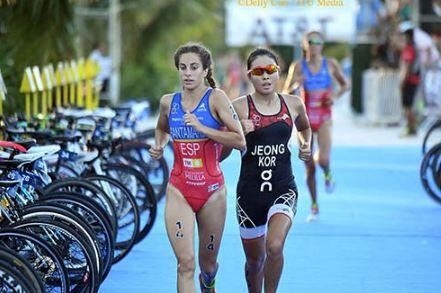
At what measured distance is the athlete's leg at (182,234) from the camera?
6.94 m

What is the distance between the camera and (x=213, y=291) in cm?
744

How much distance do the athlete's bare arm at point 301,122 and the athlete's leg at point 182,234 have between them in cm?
103

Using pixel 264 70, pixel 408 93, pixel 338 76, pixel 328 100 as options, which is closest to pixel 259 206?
pixel 264 70

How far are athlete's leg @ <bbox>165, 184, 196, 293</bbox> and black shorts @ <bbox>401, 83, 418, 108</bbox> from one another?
15173 mm

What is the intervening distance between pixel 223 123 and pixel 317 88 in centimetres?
556

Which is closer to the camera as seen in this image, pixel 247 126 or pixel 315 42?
pixel 247 126

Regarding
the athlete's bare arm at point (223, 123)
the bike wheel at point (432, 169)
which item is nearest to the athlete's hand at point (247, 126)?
the athlete's bare arm at point (223, 123)

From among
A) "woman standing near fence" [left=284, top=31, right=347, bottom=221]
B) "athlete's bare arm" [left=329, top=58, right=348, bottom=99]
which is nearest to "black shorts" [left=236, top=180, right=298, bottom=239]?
"woman standing near fence" [left=284, top=31, right=347, bottom=221]

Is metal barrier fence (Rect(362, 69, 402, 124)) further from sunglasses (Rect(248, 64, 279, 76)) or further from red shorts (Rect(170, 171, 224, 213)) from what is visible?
red shorts (Rect(170, 171, 224, 213))

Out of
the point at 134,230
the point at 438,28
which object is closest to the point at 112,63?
the point at 438,28

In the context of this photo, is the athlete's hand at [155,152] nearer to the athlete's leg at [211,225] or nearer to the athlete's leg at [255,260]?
the athlete's leg at [211,225]

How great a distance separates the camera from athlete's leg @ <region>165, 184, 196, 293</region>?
6.94 metres

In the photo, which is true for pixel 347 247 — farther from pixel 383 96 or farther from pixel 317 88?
pixel 383 96

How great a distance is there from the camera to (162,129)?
7.52 m
